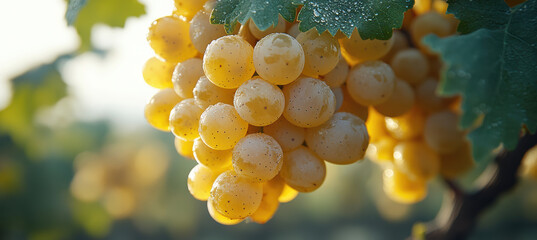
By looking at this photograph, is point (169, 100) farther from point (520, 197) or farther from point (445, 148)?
point (520, 197)

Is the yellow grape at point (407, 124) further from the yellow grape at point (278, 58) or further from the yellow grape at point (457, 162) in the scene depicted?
the yellow grape at point (278, 58)

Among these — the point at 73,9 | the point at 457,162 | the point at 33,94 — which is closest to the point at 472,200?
the point at 457,162

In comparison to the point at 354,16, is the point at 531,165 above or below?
below

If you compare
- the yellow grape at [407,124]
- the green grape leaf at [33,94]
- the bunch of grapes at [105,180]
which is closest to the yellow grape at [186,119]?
the yellow grape at [407,124]

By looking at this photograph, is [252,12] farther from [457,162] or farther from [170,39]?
[457,162]

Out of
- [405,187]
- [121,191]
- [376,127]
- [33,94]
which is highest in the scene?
[376,127]

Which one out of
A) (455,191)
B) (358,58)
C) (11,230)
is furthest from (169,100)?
(11,230)

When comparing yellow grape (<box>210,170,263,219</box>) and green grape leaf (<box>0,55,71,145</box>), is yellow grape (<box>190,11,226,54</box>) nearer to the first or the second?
yellow grape (<box>210,170,263,219</box>)
